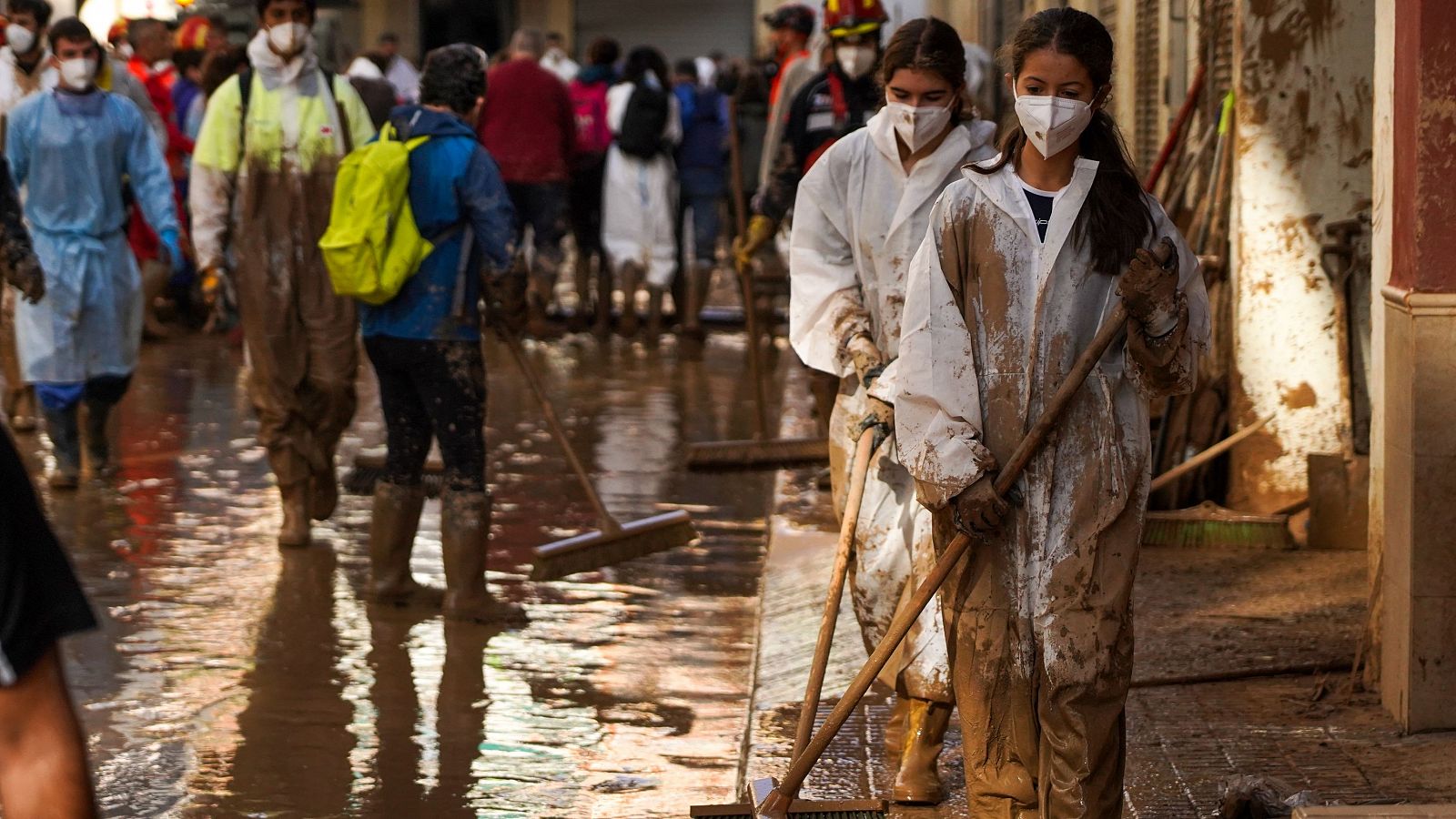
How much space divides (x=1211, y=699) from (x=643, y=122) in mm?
9349

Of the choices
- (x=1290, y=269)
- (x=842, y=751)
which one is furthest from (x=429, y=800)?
(x=1290, y=269)

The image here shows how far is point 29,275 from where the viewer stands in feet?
25.9

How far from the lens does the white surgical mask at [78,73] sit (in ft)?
29.5

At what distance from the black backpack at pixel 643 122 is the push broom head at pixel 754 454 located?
5.42m

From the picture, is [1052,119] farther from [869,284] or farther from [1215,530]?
[1215,530]

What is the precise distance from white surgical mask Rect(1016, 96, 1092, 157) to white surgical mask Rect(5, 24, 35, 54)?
7031 mm

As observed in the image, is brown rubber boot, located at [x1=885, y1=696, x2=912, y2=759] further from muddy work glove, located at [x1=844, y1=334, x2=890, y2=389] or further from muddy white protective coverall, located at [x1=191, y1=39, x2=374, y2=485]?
muddy white protective coverall, located at [x1=191, y1=39, x2=374, y2=485]

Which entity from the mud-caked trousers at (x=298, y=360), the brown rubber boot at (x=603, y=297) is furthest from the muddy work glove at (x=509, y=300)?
the brown rubber boot at (x=603, y=297)

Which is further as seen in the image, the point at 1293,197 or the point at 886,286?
the point at 1293,197

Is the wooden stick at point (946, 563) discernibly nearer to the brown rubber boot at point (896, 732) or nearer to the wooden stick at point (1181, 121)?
the brown rubber boot at point (896, 732)

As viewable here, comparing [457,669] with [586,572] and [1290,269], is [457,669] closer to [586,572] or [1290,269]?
[586,572]

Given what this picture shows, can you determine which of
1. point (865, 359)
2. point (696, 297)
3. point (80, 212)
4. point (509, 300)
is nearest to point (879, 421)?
point (865, 359)

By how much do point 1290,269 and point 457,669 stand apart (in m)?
3.44

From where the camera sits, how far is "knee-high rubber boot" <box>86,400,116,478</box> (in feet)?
31.8
